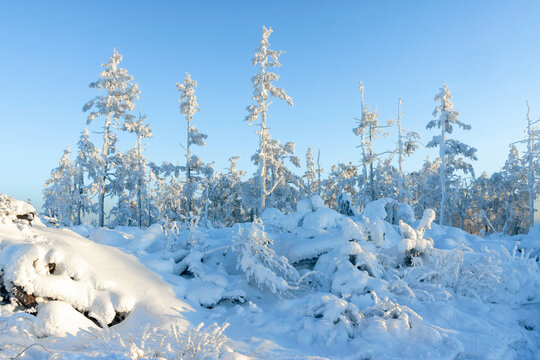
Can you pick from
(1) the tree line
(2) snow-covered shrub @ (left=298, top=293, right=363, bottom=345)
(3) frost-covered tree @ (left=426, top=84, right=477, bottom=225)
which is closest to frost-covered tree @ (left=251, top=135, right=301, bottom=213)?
(1) the tree line

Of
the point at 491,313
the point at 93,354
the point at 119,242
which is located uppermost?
the point at 119,242

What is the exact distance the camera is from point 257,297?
7.20 m

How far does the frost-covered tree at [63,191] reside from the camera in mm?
25528

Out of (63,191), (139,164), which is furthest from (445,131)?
(63,191)

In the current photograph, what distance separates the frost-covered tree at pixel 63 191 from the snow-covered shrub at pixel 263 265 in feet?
69.3

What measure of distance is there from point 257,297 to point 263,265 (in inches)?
30.1

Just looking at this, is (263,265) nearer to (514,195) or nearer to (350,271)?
(350,271)

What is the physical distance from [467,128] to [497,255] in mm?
18078

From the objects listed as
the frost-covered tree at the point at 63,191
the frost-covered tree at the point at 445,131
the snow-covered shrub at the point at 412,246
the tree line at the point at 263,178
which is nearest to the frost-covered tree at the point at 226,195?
the tree line at the point at 263,178

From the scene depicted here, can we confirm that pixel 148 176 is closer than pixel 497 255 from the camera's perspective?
No

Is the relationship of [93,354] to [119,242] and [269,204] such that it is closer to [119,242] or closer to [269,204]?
[119,242]

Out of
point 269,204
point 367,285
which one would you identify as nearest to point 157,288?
point 367,285

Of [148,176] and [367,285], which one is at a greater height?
[148,176]

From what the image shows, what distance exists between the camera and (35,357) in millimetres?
3438
